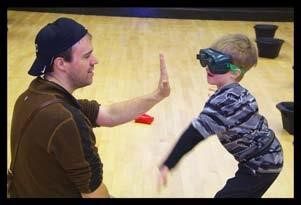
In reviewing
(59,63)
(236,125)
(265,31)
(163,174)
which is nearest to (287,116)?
(236,125)

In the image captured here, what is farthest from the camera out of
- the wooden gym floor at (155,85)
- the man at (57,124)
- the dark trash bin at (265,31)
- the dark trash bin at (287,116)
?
the dark trash bin at (265,31)

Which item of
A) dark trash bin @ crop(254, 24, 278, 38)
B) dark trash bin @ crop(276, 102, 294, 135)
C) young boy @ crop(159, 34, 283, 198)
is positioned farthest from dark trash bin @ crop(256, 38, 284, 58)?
young boy @ crop(159, 34, 283, 198)

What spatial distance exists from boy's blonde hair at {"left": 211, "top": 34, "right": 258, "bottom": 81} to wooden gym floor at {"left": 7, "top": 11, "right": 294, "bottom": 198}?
1.10 ft

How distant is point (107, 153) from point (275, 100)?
3.73 ft

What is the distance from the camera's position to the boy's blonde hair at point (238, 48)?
141 cm

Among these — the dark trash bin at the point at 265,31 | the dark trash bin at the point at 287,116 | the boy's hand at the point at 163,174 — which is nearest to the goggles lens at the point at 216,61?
the boy's hand at the point at 163,174

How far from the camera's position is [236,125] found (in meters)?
1.48

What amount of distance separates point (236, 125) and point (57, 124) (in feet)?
1.57

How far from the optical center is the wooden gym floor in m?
2.19

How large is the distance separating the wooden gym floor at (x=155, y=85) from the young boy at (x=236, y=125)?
5.0 inches

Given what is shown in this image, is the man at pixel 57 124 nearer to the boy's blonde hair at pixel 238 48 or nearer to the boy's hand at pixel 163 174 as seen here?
the boy's hand at pixel 163 174

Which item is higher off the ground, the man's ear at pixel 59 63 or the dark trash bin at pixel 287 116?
the man's ear at pixel 59 63
